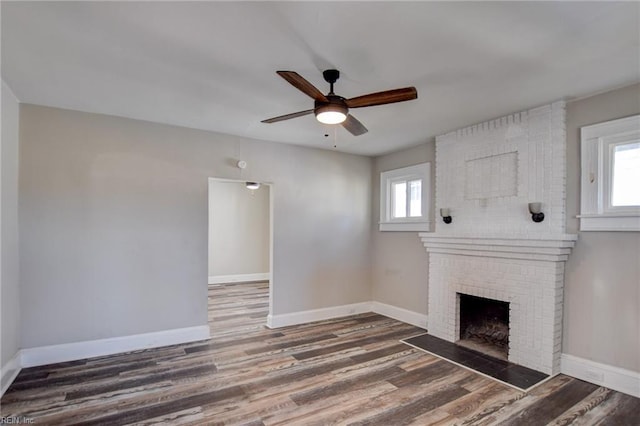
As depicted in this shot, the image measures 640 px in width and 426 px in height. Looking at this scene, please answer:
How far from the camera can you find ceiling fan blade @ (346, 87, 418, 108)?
226 cm

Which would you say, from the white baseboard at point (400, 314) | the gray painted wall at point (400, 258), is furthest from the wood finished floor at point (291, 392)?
the gray painted wall at point (400, 258)

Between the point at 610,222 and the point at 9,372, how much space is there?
18.2 feet

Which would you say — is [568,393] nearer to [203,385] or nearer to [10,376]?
[203,385]

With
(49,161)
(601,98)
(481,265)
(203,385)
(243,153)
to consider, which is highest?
(601,98)

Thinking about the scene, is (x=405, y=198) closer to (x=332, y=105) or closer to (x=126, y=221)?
(x=332, y=105)

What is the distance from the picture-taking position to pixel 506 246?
357cm

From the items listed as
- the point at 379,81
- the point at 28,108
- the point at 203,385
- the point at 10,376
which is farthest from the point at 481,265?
the point at 28,108

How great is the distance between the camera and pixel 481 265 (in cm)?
387

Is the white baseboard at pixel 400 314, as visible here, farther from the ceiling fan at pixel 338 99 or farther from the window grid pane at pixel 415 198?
the ceiling fan at pixel 338 99

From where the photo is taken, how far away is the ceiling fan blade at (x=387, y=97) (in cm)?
226

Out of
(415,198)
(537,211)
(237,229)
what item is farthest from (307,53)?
(237,229)

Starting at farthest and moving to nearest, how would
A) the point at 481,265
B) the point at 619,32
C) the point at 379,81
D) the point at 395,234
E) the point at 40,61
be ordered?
1. the point at 395,234
2. the point at 481,265
3. the point at 379,81
4. the point at 40,61
5. the point at 619,32

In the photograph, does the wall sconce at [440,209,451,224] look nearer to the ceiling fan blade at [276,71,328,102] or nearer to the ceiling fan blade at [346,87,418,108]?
the ceiling fan blade at [346,87,418,108]

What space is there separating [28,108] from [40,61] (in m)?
1.24
